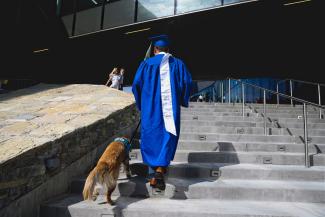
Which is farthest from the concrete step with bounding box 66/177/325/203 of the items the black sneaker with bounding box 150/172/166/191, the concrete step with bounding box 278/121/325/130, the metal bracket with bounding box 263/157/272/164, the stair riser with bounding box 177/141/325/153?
the concrete step with bounding box 278/121/325/130

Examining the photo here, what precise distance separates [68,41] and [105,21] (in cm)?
254

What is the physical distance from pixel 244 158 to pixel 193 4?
878 centimetres

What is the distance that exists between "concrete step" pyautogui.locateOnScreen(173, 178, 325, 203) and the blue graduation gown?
1.42 ft

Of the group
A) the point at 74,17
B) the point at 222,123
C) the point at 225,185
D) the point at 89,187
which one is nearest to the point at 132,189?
the point at 89,187

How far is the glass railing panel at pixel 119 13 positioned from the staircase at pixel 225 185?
29.9 ft

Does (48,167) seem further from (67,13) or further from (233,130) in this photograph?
(67,13)

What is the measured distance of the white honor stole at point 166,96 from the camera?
312cm

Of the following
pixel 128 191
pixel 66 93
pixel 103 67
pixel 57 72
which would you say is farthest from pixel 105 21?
pixel 128 191

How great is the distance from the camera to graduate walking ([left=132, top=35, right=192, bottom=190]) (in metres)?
3.07

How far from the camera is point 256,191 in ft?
10.00

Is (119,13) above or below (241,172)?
above

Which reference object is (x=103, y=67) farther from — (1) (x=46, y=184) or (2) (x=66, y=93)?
(1) (x=46, y=184)

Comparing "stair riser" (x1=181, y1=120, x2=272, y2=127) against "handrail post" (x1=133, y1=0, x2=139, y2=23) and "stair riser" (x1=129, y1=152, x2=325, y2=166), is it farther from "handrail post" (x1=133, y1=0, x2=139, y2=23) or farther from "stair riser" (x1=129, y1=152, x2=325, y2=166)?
"handrail post" (x1=133, y1=0, x2=139, y2=23)

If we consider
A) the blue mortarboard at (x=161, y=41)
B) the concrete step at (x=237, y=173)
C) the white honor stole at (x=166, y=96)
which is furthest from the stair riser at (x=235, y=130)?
the blue mortarboard at (x=161, y=41)
